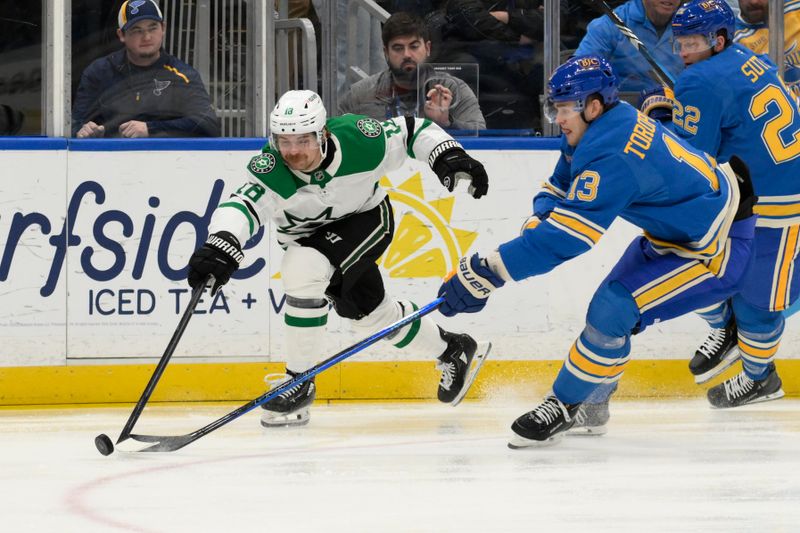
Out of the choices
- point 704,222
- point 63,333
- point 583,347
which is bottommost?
point 63,333

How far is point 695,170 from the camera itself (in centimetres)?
397

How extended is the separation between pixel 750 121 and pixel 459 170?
43.2 inches

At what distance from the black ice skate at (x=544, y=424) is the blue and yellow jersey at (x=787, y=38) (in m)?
2.06

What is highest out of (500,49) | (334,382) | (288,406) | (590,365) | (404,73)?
(500,49)

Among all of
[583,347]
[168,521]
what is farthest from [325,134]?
[168,521]

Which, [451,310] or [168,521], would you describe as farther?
[451,310]

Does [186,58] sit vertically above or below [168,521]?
above

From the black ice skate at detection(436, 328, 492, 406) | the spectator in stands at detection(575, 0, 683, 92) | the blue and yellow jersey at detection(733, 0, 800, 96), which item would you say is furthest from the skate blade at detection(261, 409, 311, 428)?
the blue and yellow jersey at detection(733, 0, 800, 96)

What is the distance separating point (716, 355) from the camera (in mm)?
5098

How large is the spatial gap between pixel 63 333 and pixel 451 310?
1841 millimetres

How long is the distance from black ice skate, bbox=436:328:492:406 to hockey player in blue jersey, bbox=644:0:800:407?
95 cm

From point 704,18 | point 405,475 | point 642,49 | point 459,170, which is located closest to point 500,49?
point 642,49

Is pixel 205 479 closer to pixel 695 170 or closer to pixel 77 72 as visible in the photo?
pixel 695 170

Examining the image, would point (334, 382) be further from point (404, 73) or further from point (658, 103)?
point (658, 103)
